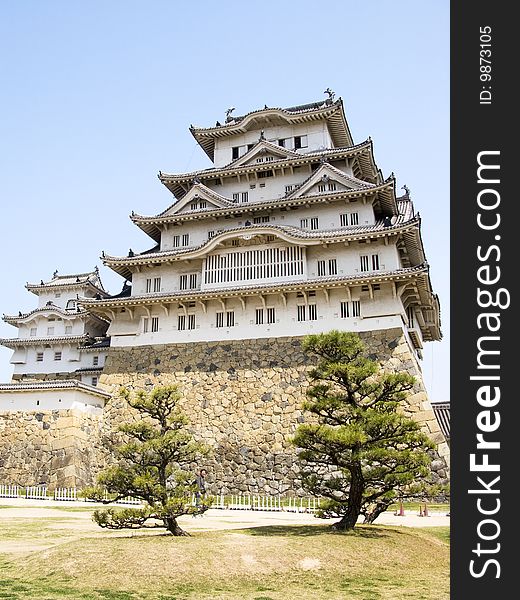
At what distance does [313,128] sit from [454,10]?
3291 centimetres

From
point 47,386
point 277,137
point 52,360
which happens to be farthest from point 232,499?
point 52,360

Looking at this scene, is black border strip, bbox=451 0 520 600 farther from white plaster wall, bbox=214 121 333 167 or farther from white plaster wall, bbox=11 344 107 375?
white plaster wall, bbox=11 344 107 375

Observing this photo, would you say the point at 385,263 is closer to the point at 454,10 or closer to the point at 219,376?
the point at 219,376

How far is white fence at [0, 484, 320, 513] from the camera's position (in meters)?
24.7

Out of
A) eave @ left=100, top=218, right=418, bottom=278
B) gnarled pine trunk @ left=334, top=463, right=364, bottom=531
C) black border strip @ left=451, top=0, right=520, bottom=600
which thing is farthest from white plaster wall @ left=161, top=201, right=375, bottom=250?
black border strip @ left=451, top=0, right=520, bottom=600

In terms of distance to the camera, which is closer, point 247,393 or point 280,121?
point 247,393

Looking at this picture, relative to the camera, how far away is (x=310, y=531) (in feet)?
48.4

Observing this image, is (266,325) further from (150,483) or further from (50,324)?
(50,324)

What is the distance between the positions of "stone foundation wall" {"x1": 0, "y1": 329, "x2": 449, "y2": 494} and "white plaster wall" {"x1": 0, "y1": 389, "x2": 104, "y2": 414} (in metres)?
0.40

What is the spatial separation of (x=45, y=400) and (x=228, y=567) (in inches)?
864

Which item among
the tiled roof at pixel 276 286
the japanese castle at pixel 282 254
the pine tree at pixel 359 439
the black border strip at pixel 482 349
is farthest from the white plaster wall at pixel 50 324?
the black border strip at pixel 482 349

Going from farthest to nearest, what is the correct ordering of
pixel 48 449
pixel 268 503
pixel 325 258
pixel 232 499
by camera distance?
pixel 325 258 → pixel 48 449 → pixel 232 499 → pixel 268 503

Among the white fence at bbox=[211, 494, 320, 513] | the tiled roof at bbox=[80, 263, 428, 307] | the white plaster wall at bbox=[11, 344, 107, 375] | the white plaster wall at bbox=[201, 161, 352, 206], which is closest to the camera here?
the white fence at bbox=[211, 494, 320, 513]

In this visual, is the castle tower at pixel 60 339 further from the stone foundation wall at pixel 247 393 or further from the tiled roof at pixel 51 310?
the stone foundation wall at pixel 247 393
